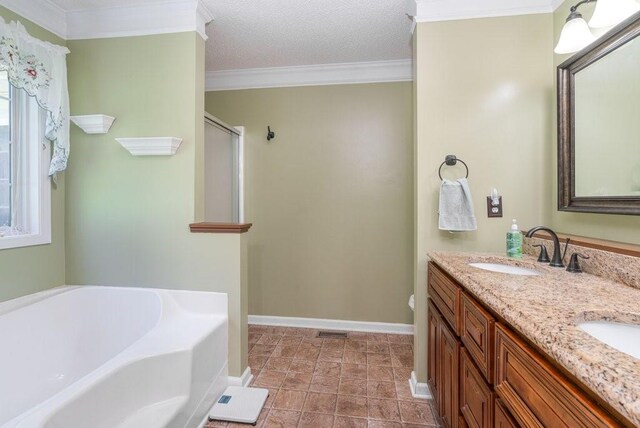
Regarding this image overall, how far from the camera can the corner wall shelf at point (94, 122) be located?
1904 mm

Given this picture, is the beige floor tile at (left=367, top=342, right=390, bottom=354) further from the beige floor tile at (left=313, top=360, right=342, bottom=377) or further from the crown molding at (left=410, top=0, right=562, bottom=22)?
the crown molding at (left=410, top=0, right=562, bottom=22)

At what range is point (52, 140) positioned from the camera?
6.21ft

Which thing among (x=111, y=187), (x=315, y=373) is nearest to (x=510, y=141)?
(x=315, y=373)

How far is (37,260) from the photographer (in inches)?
73.4

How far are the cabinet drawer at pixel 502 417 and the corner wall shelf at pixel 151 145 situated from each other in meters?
2.01

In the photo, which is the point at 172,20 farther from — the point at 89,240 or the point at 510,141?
the point at 510,141

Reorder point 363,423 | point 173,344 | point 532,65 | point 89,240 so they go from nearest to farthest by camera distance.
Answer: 1. point 173,344
2. point 363,423
3. point 532,65
4. point 89,240

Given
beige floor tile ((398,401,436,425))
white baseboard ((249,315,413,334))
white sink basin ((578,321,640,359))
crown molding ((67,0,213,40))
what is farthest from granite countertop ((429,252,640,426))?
crown molding ((67,0,213,40))

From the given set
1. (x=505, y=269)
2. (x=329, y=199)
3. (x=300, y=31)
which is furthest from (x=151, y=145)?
(x=505, y=269)

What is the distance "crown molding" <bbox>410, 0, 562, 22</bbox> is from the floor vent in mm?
2435

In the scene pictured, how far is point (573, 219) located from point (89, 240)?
2894 mm

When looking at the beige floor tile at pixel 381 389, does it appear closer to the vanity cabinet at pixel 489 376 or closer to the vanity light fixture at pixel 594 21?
the vanity cabinet at pixel 489 376

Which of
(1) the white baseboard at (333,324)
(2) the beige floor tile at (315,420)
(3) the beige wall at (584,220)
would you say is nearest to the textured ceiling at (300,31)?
(3) the beige wall at (584,220)

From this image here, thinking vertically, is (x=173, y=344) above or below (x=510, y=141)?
below
